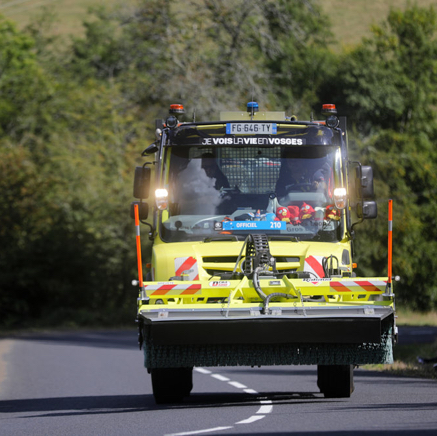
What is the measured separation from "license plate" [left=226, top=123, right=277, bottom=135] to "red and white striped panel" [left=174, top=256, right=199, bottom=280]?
6.29 feet

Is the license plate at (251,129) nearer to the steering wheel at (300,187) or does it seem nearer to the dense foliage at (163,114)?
the steering wheel at (300,187)

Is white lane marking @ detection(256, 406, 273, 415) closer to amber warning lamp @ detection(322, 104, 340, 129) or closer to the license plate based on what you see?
the license plate

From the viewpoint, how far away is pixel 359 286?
11.1 metres

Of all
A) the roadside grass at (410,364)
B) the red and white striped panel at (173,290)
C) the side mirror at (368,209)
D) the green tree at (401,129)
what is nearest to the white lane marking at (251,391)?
the roadside grass at (410,364)

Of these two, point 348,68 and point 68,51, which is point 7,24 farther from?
point 348,68

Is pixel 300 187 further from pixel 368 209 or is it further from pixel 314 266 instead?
pixel 314 266

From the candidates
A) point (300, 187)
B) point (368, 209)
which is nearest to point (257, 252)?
point (300, 187)

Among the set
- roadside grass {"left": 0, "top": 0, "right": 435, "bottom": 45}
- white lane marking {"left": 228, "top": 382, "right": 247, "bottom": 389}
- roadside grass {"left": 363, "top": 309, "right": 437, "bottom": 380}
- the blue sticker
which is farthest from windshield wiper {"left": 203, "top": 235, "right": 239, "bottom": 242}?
roadside grass {"left": 0, "top": 0, "right": 435, "bottom": 45}

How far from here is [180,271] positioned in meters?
11.8

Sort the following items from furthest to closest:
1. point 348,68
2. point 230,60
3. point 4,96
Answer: point 4,96 → point 348,68 → point 230,60

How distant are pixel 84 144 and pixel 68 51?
26256mm

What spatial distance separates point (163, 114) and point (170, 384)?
37501 mm

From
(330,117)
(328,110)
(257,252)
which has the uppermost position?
(328,110)

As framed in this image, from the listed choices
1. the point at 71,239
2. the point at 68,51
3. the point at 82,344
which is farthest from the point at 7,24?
the point at 82,344
